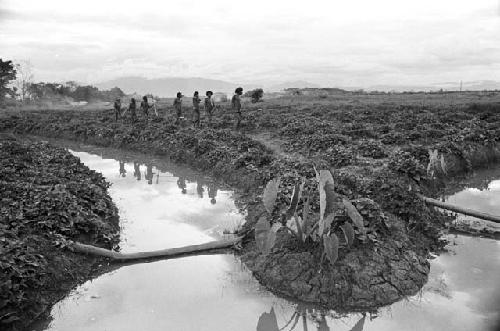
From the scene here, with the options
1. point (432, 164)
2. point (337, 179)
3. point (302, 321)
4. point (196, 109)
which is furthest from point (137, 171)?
point (302, 321)

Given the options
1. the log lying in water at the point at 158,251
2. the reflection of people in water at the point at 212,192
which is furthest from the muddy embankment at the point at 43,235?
the reflection of people in water at the point at 212,192

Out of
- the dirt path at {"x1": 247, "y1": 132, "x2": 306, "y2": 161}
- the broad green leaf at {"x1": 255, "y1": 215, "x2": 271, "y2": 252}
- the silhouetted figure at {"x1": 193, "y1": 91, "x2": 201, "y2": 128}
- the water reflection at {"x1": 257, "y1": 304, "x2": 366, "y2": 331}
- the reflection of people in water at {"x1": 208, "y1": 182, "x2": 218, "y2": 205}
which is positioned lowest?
the water reflection at {"x1": 257, "y1": 304, "x2": 366, "y2": 331}

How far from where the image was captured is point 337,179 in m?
10.3

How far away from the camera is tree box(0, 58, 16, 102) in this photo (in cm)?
4525

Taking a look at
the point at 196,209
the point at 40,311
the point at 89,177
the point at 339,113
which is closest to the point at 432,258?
the point at 196,209

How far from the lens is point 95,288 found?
7238mm

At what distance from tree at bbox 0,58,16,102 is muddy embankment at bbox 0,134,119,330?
3960cm

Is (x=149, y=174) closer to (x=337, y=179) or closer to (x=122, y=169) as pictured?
(x=122, y=169)

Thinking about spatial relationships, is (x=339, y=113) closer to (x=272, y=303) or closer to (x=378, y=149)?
(x=378, y=149)

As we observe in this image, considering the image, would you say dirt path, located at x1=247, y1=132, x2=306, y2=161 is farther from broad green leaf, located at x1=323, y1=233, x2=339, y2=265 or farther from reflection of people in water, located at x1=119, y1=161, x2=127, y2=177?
broad green leaf, located at x1=323, y1=233, x2=339, y2=265

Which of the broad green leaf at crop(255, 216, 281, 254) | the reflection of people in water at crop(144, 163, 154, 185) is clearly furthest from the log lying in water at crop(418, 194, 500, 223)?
the reflection of people in water at crop(144, 163, 154, 185)

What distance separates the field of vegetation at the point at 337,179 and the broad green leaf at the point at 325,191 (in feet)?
0.05

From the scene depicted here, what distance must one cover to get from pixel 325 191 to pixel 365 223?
125 centimetres

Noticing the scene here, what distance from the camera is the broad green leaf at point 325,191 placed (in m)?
6.72
